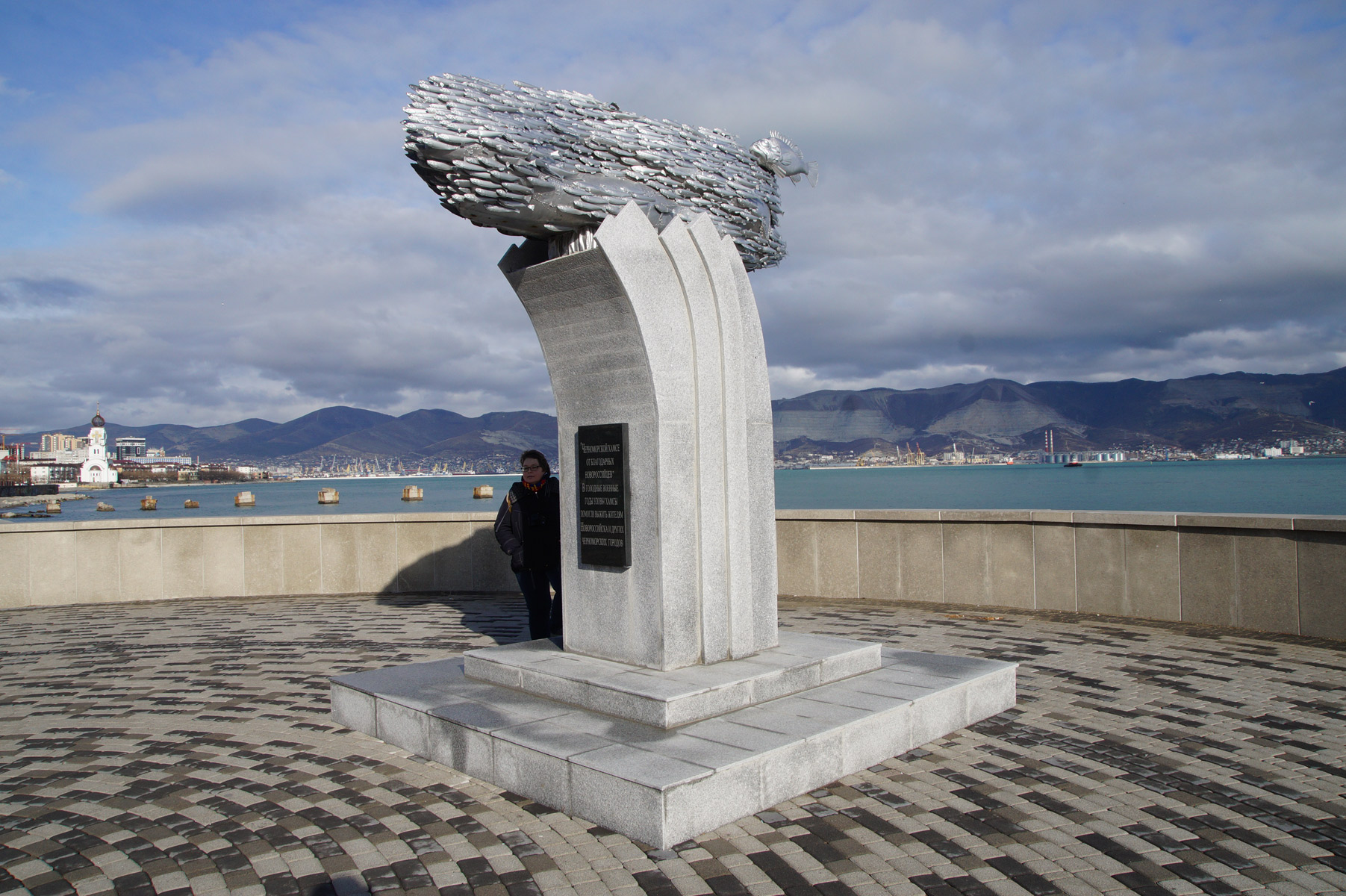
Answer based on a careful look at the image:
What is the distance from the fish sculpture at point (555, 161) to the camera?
5766 mm

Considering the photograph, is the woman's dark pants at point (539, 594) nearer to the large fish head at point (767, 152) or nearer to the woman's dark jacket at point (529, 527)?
the woman's dark jacket at point (529, 527)

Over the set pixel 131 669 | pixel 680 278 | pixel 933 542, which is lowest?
pixel 131 669

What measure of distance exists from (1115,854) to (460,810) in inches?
121

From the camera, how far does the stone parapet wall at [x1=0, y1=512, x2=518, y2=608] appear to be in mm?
12922

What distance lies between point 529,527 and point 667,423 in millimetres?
2162

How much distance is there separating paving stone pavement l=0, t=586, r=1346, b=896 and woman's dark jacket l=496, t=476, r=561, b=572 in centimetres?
194

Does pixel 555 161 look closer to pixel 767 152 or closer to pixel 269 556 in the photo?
pixel 767 152

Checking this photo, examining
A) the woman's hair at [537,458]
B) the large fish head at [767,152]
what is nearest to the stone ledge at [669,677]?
the woman's hair at [537,458]

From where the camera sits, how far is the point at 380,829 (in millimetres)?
4129

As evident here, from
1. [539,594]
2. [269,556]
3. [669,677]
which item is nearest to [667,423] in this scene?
[669,677]

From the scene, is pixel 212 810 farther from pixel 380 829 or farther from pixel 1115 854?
pixel 1115 854

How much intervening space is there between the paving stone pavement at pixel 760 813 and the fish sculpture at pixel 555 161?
3726 millimetres

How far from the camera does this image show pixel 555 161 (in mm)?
6074

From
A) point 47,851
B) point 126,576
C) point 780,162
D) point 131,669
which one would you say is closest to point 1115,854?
point 47,851
